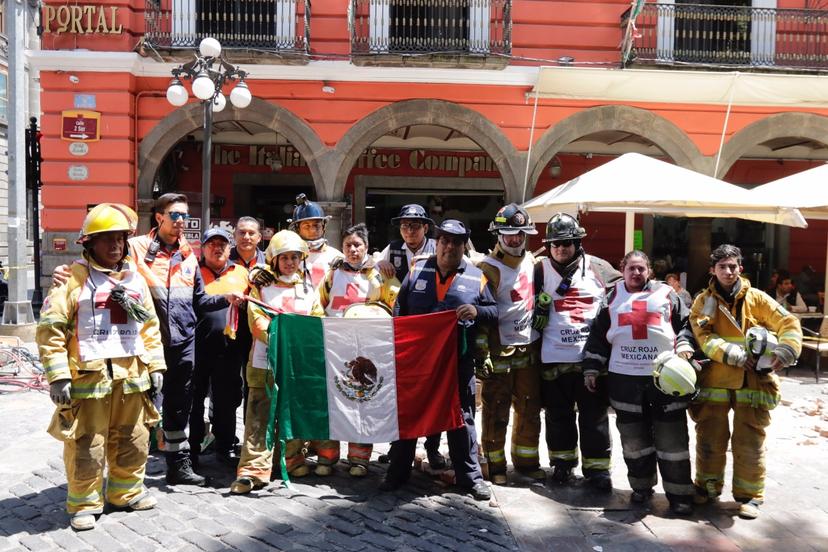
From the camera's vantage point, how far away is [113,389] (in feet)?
14.0

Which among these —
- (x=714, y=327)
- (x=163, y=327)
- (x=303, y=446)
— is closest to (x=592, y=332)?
(x=714, y=327)

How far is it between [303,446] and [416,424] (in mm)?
980

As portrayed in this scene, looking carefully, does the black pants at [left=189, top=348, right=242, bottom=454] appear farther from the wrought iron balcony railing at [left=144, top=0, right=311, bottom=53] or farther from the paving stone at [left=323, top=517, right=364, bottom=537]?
the wrought iron balcony railing at [left=144, top=0, right=311, bottom=53]

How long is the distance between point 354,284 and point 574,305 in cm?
167

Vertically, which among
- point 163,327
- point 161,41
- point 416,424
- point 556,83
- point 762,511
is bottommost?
point 762,511

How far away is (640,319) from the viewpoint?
467cm

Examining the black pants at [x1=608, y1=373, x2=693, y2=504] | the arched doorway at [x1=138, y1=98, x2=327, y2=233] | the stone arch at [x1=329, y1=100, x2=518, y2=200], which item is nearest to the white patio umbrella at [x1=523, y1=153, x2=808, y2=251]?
the black pants at [x1=608, y1=373, x2=693, y2=504]

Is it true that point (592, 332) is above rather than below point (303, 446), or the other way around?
above

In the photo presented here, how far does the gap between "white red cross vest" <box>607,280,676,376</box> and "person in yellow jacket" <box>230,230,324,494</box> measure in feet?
7.09

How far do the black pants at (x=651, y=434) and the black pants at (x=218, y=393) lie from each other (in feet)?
9.21

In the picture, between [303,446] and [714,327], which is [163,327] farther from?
[714,327]

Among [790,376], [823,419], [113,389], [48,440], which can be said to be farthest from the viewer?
[790,376]

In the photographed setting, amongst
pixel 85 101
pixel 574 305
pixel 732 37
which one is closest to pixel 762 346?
pixel 574 305

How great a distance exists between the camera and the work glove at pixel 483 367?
489 cm
